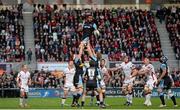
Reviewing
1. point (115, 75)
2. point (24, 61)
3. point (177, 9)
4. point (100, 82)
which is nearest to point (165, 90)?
point (100, 82)

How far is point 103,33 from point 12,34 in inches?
313

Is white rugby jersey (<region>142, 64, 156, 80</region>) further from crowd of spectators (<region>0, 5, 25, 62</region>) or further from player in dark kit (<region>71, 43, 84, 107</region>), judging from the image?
crowd of spectators (<region>0, 5, 25, 62</region>)

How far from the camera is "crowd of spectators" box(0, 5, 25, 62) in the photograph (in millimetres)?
48531

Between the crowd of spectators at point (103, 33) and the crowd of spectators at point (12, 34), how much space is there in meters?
1.36

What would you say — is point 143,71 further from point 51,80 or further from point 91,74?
point 51,80

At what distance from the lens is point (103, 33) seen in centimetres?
5359

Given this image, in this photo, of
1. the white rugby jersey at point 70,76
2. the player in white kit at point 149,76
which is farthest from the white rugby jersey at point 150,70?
the white rugby jersey at point 70,76

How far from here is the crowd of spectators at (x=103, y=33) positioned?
50.3 metres

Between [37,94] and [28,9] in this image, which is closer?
[37,94]

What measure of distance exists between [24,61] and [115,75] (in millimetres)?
7835

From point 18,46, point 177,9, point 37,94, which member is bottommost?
point 37,94

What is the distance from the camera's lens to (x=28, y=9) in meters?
57.0

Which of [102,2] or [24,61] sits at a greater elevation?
[102,2]

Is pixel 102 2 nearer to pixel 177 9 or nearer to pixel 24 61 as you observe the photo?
pixel 177 9
